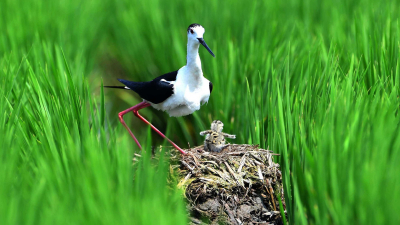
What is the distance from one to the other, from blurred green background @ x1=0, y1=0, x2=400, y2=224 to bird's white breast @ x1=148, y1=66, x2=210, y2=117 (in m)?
0.28

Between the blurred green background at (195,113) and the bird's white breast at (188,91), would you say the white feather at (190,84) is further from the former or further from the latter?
the blurred green background at (195,113)

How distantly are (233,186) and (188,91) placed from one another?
713 millimetres

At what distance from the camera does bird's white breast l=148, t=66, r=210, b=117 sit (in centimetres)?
259

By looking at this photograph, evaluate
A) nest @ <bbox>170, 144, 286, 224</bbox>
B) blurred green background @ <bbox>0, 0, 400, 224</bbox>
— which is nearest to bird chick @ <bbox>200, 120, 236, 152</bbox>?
nest @ <bbox>170, 144, 286, 224</bbox>

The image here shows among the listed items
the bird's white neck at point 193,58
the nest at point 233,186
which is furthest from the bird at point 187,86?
the nest at point 233,186

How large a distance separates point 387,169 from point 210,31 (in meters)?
2.36

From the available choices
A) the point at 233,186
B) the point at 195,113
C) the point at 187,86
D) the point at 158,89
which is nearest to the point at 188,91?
the point at 187,86

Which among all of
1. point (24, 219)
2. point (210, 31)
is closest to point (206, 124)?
point (210, 31)

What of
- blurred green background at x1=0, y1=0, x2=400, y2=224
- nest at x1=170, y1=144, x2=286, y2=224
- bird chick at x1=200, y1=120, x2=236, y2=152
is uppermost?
blurred green background at x1=0, y1=0, x2=400, y2=224

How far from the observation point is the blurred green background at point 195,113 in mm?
1440

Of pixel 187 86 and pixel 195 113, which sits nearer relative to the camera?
pixel 187 86

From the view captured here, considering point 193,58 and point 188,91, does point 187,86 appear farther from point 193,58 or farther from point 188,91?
point 193,58

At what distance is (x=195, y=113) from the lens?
3.11 m

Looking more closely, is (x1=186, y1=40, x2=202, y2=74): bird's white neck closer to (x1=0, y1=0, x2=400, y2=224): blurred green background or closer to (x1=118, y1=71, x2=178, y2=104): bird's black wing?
(x1=118, y1=71, x2=178, y2=104): bird's black wing
